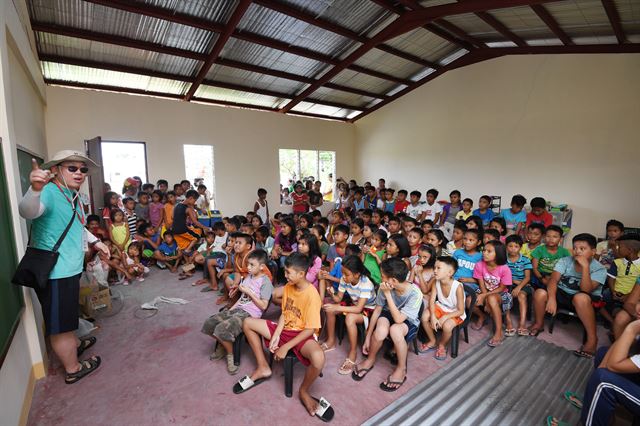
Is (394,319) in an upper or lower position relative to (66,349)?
upper

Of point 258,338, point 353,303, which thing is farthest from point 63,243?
point 353,303

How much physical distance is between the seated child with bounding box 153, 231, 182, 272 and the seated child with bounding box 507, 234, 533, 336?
4.52 m

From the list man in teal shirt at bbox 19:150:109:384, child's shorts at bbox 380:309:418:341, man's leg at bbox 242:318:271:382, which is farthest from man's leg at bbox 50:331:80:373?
child's shorts at bbox 380:309:418:341

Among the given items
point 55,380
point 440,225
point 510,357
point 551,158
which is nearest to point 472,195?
point 551,158

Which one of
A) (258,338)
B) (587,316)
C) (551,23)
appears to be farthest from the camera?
(551,23)

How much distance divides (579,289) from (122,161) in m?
7.63

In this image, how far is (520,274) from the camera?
3.20 m

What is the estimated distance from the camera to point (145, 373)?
239 cm

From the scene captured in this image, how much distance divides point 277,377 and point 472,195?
270 inches

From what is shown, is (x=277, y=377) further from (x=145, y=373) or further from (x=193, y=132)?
(x=193, y=132)

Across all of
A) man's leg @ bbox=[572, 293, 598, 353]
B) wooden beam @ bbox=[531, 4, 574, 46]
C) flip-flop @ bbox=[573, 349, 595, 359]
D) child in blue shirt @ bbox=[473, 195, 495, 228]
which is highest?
wooden beam @ bbox=[531, 4, 574, 46]

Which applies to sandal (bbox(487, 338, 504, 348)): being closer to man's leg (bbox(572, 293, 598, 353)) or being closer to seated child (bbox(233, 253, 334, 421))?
man's leg (bbox(572, 293, 598, 353))

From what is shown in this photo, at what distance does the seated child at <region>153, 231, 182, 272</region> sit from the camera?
16.3 ft

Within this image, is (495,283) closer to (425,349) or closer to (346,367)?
(425,349)
